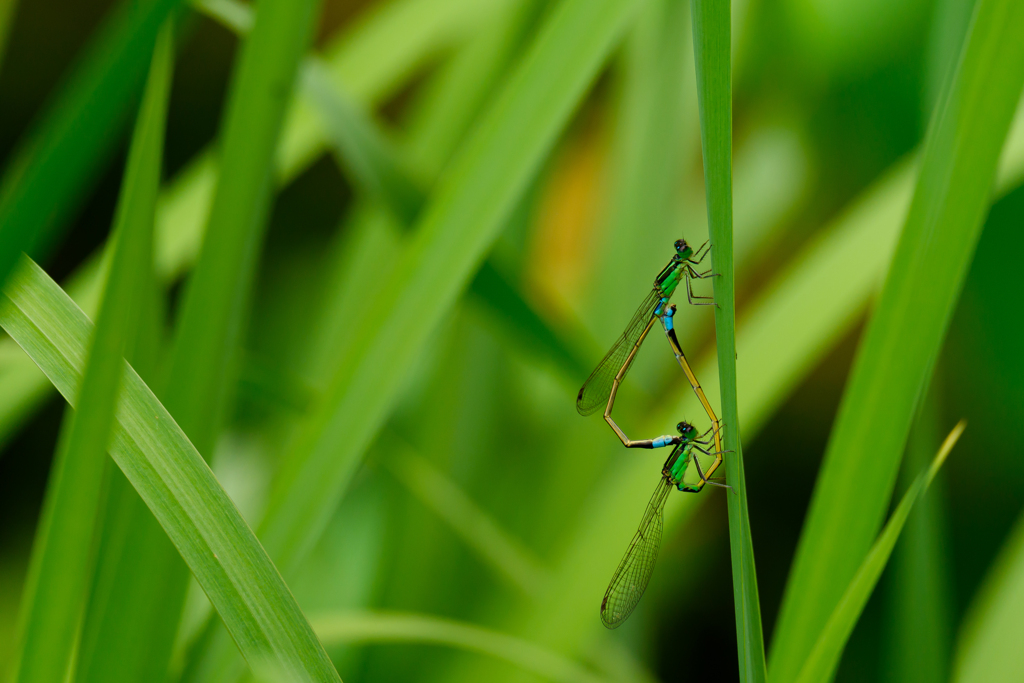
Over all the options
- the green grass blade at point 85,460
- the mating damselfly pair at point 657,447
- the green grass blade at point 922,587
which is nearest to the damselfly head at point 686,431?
the mating damselfly pair at point 657,447

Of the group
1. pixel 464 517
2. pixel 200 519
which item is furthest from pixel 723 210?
pixel 464 517

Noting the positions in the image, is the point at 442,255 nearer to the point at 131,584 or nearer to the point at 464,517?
the point at 131,584

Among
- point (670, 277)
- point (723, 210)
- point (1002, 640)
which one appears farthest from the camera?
point (670, 277)

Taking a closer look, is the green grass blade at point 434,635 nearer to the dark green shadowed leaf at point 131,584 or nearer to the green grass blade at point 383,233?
the dark green shadowed leaf at point 131,584

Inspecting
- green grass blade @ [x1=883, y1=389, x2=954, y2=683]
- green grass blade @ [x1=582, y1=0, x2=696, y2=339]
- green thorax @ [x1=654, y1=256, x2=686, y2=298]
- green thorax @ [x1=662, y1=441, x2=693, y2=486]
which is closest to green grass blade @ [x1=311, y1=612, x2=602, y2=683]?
green thorax @ [x1=662, y1=441, x2=693, y2=486]

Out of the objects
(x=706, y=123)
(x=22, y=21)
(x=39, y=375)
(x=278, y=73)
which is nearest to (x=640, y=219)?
(x=278, y=73)

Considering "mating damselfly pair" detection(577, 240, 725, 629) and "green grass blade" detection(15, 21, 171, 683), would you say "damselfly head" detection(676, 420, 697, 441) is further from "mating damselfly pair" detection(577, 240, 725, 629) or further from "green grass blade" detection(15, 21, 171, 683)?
"green grass blade" detection(15, 21, 171, 683)
